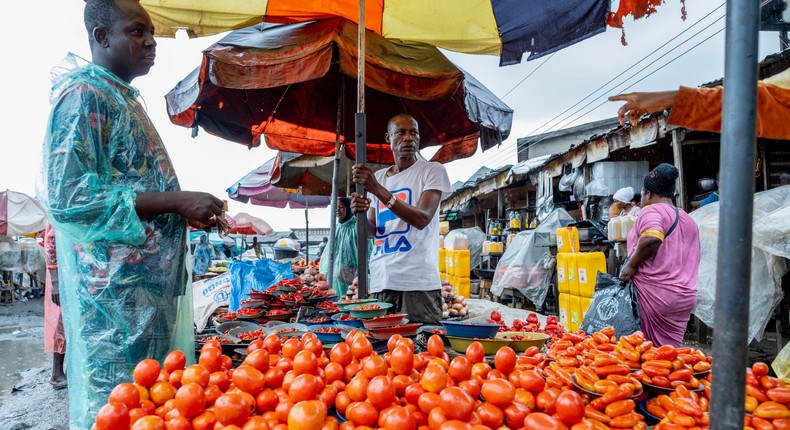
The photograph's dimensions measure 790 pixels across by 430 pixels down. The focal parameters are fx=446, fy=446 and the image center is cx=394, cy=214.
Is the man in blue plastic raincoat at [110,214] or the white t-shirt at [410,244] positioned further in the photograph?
the white t-shirt at [410,244]

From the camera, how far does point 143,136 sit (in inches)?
77.0

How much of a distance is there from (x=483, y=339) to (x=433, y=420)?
97 centimetres

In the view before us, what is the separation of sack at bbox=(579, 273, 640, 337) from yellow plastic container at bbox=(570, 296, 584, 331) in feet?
11.6

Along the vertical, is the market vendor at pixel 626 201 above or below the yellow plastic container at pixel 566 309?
above

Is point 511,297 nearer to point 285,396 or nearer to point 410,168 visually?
point 410,168

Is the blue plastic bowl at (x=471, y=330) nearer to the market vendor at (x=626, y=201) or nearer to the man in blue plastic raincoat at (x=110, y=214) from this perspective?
the man in blue plastic raincoat at (x=110, y=214)

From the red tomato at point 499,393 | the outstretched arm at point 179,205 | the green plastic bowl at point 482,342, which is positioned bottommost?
the green plastic bowl at point 482,342

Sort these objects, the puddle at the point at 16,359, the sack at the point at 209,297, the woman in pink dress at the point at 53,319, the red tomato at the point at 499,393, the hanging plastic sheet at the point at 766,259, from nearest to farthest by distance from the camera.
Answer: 1. the red tomato at the point at 499,393
2. the woman in pink dress at the point at 53,319
3. the hanging plastic sheet at the point at 766,259
4. the puddle at the point at 16,359
5. the sack at the point at 209,297

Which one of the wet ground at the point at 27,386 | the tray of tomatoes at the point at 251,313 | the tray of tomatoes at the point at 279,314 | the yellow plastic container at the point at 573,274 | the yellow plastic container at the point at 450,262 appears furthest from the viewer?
the yellow plastic container at the point at 450,262

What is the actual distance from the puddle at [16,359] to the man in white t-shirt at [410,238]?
473cm

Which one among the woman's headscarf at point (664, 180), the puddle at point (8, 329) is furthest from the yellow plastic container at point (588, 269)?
the puddle at point (8, 329)

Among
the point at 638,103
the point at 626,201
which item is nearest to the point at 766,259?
the point at 626,201

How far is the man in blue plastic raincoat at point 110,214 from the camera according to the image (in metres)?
1.71

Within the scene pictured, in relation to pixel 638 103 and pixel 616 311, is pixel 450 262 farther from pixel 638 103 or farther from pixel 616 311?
pixel 638 103
